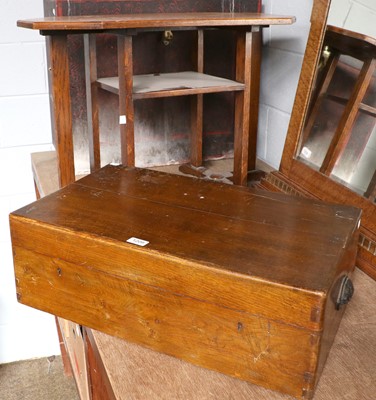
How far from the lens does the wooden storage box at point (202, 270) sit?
854mm

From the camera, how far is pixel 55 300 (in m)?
1.09

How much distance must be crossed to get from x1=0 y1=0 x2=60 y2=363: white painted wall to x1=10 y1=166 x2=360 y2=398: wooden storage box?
934 millimetres

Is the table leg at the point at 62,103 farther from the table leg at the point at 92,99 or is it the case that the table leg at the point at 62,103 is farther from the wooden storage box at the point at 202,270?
the wooden storage box at the point at 202,270

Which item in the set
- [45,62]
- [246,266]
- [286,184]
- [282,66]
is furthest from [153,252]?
[45,62]

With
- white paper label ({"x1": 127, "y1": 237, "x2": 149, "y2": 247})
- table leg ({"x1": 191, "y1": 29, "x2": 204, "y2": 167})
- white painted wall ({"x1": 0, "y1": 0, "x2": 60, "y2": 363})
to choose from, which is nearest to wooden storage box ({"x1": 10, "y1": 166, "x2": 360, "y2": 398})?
white paper label ({"x1": 127, "y1": 237, "x2": 149, "y2": 247})

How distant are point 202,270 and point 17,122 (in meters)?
1.38

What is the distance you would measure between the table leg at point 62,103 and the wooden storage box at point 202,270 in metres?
0.29

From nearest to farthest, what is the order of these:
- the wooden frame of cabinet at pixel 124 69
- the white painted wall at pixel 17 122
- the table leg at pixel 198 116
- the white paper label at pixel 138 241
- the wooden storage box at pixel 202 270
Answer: the wooden storage box at pixel 202 270 → the white paper label at pixel 138 241 → the wooden frame of cabinet at pixel 124 69 → the table leg at pixel 198 116 → the white painted wall at pixel 17 122

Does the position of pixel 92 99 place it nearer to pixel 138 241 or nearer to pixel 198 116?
pixel 198 116

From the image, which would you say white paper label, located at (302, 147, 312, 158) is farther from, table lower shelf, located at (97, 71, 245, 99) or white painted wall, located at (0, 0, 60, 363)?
white painted wall, located at (0, 0, 60, 363)

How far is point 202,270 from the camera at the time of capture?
35.0 inches

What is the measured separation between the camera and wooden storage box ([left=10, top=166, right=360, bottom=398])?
0.85m

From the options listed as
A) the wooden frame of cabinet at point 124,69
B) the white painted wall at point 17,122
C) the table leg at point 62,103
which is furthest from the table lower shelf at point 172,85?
the white painted wall at point 17,122

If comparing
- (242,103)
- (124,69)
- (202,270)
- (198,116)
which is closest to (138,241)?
(202,270)
